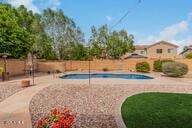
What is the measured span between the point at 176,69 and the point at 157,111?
62.0 ft

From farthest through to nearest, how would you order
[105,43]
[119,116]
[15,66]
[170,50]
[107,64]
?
1. [170,50]
2. [105,43]
3. [107,64]
4. [15,66]
5. [119,116]

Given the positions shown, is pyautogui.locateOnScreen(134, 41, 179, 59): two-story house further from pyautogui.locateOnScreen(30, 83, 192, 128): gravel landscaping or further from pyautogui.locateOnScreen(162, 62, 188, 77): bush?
pyautogui.locateOnScreen(30, 83, 192, 128): gravel landscaping

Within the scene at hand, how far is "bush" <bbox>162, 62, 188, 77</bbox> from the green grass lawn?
15295 millimetres

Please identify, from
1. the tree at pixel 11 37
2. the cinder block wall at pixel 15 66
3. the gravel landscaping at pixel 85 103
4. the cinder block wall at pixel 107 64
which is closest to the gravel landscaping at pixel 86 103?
the gravel landscaping at pixel 85 103

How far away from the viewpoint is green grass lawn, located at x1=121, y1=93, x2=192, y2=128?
8.98 metres

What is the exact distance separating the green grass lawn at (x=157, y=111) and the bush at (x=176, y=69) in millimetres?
15295

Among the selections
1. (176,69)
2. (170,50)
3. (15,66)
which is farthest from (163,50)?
(15,66)

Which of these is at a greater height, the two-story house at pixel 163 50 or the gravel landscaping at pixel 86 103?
the two-story house at pixel 163 50

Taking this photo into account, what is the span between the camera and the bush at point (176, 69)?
93.8 feet

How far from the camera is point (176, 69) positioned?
28.7 meters

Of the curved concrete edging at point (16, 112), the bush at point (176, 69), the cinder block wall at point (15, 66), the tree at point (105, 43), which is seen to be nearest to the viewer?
the curved concrete edging at point (16, 112)

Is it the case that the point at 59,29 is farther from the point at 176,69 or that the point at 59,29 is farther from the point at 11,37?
the point at 176,69

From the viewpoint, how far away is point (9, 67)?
28375 mm

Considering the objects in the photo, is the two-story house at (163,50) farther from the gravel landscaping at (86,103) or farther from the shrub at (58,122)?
the shrub at (58,122)
